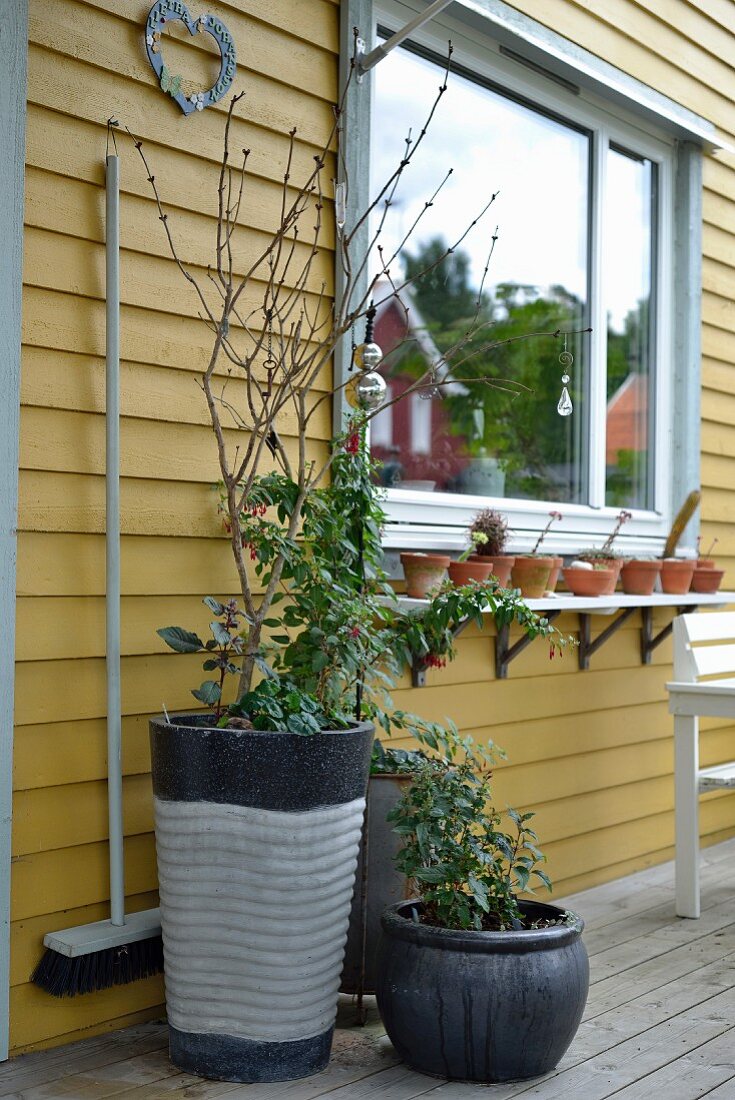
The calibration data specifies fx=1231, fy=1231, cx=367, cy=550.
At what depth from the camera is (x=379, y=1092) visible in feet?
7.46

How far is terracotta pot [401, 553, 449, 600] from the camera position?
9.92ft

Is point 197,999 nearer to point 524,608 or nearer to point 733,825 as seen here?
point 524,608

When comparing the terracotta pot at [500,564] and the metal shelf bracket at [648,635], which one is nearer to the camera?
the terracotta pot at [500,564]

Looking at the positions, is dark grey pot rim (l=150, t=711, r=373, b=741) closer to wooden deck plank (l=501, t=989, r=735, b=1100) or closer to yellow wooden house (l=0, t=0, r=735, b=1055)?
yellow wooden house (l=0, t=0, r=735, b=1055)

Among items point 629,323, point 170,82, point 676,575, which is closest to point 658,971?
point 676,575

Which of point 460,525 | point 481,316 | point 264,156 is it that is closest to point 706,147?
point 481,316

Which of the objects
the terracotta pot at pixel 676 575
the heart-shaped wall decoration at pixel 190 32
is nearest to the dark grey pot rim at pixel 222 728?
the heart-shaped wall decoration at pixel 190 32

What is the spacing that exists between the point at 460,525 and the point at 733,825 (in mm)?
2073

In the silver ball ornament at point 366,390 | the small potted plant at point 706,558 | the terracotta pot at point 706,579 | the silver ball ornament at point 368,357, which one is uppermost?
the silver ball ornament at point 368,357

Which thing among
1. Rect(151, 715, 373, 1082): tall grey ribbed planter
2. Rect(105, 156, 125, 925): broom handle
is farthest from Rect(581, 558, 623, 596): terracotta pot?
Rect(105, 156, 125, 925): broom handle

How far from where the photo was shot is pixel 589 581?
3562 millimetres

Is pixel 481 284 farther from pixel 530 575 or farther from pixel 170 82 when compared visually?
pixel 170 82

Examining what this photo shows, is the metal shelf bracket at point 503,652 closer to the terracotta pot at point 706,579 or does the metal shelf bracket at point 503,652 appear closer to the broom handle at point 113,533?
the terracotta pot at point 706,579

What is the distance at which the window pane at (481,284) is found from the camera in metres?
3.37
